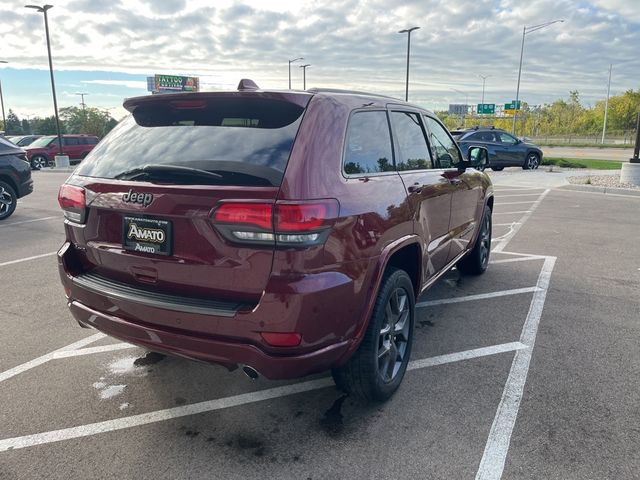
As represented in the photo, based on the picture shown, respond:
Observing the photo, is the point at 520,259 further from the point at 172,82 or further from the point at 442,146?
the point at 172,82

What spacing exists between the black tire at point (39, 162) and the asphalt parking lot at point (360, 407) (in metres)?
24.4

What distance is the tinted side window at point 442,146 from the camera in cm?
412

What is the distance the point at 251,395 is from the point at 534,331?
2.44 meters

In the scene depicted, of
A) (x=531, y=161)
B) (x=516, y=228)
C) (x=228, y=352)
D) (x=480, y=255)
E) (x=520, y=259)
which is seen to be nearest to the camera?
(x=228, y=352)

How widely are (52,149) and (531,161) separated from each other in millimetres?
23872

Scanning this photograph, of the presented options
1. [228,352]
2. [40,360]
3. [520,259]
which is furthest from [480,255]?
[40,360]

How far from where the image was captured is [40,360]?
3.65 metres

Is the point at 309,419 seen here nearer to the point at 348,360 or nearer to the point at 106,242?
the point at 348,360

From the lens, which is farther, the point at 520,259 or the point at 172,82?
the point at 172,82

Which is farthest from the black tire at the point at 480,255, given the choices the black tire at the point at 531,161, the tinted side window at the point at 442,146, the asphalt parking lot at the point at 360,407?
the black tire at the point at 531,161

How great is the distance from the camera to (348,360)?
280cm

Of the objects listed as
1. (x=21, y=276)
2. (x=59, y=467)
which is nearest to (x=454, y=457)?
(x=59, y=467)

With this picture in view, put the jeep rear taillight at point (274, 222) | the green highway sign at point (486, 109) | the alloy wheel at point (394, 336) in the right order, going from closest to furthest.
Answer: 1. the jeep rear taillight at point (274, 222)
2. the alloy wheel at point (394, 336)
3. the green highway sign at point (486, 109)

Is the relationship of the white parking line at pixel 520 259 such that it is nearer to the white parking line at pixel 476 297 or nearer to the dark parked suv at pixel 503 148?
the white parking line at pixel 476 297
